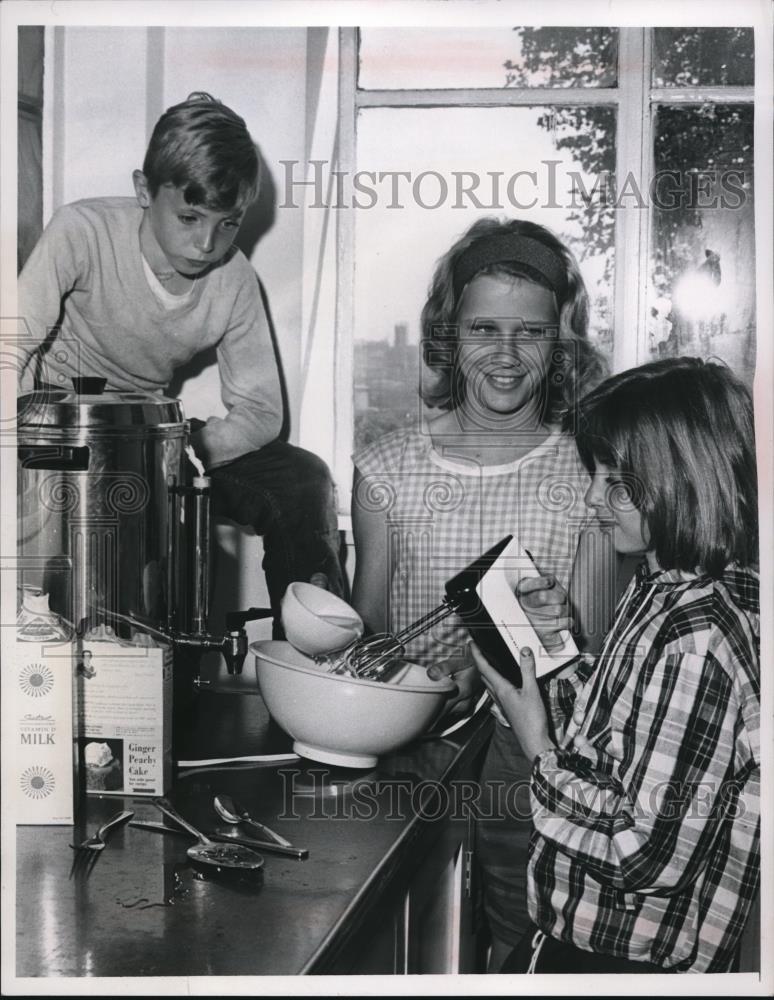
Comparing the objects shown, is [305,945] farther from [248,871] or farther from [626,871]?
[626,871]

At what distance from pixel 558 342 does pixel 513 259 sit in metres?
0.11

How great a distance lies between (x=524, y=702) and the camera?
3.91 ft

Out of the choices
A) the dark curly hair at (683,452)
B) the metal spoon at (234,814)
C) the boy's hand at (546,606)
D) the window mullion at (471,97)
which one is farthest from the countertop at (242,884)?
the window mullion at (471,97)

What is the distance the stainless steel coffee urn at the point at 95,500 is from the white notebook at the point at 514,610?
372 mm

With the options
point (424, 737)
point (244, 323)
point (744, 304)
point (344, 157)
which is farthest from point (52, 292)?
point (744, 304)

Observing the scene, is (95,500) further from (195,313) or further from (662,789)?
(662,789)

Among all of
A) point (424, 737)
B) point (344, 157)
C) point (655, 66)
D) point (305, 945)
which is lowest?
point (305, 945)

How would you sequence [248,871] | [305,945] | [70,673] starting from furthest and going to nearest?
[70,673] → [248,871] → [305,945]

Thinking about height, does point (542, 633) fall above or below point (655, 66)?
below

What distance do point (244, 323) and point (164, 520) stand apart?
240 mm

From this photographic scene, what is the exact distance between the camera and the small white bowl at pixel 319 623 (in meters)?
1.21

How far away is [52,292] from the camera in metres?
1.19

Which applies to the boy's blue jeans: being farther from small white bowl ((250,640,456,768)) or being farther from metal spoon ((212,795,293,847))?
metal spoon ((212,795,293,847))

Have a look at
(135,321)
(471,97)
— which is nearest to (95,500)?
(135,321)
